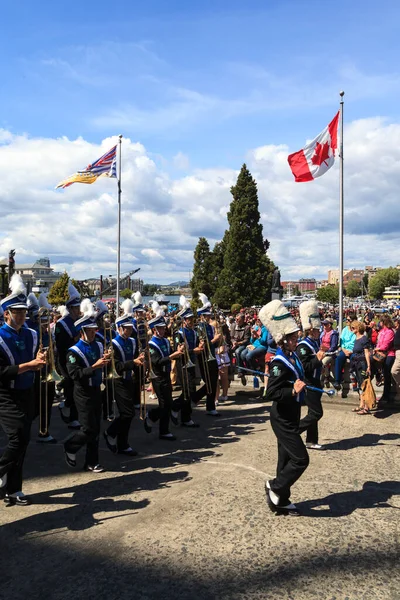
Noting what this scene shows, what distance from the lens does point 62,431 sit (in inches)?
353

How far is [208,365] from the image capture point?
32.5 ft

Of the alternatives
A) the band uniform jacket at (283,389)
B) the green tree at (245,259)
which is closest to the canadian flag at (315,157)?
the band uniform jacket at (283,389)

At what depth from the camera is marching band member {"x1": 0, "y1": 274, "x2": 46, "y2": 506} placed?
18.1 feet

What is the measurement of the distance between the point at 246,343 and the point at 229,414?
3331 mm

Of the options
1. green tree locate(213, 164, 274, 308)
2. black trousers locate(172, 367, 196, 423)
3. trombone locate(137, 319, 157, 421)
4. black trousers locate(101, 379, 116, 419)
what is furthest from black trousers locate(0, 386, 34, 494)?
green tree locate(213, 164, 274, 308)

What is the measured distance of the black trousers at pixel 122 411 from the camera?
24.2ft

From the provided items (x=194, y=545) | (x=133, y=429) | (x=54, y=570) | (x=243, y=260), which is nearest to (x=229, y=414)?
(x=133, y=429)

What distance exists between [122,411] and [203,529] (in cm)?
276

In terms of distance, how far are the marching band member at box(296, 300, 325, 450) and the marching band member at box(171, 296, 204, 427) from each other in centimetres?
239

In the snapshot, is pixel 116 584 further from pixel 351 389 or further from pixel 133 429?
pixel 351 389

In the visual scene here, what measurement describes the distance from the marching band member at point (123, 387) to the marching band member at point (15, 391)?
5.51 feet

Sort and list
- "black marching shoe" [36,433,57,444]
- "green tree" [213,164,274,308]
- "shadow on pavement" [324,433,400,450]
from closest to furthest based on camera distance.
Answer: "shadow on pavement" [324,433,400,450]
"black marching shoe" [36,433,57,444]
"green tree" [213,164,274,308]

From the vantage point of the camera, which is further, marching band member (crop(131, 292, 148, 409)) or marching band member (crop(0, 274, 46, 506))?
marching band member (crop(131, 292, 148, 409))

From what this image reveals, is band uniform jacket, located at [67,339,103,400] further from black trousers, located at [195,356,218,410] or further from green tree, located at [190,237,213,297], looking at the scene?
green tree, located at [190,237,213,297]
